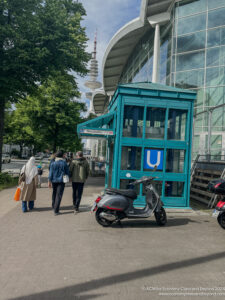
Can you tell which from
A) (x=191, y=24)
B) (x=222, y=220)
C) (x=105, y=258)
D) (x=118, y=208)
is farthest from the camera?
(x=191, y=24)

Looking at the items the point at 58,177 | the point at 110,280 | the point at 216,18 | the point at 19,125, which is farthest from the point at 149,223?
the point at 19,125

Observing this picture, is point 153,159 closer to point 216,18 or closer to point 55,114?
point 216,18

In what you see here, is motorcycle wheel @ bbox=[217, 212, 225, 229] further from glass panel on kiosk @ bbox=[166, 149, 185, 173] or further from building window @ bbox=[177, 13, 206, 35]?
building window @ bbox=[177, 13, 206, 35]

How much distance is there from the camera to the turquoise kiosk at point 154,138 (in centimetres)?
782

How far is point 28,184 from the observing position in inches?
270

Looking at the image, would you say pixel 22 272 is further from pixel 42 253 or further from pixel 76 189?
pixel 76 189

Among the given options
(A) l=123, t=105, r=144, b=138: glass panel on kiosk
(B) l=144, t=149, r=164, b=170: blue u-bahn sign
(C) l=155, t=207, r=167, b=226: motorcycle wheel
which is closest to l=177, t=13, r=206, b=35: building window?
(A) l=123, t=105, r=144, b=138: glass panel on kiosk

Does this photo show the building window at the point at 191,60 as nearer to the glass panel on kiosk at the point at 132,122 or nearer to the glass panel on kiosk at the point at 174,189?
the glass panel on kiosk at the point at 132,122

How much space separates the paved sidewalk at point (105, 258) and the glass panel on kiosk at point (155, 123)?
9.31 ft

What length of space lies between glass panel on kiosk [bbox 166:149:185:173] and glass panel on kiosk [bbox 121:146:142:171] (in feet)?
3.13

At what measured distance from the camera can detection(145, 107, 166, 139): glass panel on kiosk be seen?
800 centimetres

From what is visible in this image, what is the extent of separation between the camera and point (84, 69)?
555 inches

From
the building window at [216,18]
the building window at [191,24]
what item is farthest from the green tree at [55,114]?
the building window at [216,18]

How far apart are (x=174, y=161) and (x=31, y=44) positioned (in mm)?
8815
